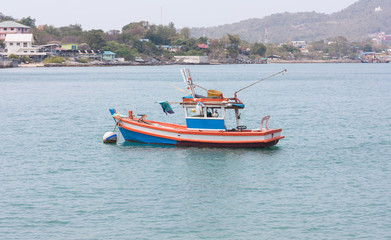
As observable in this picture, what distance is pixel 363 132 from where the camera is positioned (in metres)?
40.2

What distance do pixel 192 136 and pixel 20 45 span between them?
525ft

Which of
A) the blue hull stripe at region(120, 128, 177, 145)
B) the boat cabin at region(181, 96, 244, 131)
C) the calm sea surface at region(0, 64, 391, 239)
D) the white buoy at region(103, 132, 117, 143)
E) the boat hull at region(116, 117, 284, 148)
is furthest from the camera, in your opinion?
the white buoy at region(103, 132, 117, 143)

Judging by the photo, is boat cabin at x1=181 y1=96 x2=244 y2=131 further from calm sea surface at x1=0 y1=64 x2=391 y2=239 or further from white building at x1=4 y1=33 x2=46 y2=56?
white building at x1=4 y1=33 x2=46 y2=56

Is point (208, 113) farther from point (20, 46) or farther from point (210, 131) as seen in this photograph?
point (20, 46)

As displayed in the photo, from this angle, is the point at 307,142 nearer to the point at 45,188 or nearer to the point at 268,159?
the point at 268,159

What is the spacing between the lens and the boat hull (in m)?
30.4

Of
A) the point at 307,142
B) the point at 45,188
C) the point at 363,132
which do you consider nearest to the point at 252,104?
the point at 363,132

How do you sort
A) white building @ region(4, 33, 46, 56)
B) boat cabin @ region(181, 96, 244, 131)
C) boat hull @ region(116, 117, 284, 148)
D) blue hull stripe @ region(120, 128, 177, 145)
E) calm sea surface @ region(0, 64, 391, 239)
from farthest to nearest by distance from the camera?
white building @ region(4, 33, 46, 56)
blue hull stripe @ region(120, 128, 177, 145)
boat cabin @ region(181, 96, 244, 131)
boat hull @ region(116, 117, 284, 148)
calm sea surface @ region(0, 64, 391, 239)

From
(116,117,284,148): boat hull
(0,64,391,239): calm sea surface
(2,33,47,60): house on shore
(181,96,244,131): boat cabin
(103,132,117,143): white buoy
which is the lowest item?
(0,64,391,239): calm sea surface

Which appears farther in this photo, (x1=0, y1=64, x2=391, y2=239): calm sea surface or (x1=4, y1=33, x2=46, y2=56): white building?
(x1=4, y1=33, x2=46, y2=56): white building

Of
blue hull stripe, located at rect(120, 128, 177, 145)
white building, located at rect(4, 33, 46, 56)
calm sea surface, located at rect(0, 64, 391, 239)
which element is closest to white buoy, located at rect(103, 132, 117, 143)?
calm sea surface, located at rect(0, 64, 391, 239)

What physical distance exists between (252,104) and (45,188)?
41.5 m

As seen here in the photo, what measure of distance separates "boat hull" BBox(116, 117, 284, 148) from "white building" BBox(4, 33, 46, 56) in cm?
15539

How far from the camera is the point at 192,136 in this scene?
31.0 metres
